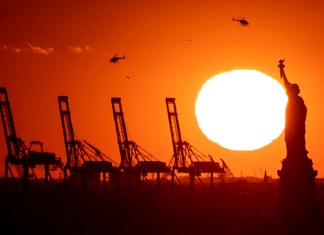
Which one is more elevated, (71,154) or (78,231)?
(71,154)

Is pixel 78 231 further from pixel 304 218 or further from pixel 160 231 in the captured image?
pixel 304 218

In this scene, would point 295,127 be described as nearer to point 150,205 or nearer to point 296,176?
point 296,176

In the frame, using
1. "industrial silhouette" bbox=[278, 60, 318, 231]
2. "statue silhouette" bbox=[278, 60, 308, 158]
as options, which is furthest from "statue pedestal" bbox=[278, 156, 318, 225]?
"statue silhouette" bbox=[278, 60, 308, 158]

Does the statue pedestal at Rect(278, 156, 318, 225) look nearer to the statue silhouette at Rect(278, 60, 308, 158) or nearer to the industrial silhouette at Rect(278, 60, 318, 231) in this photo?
the industrial silhouette at Rect(278, 60, 318, 231)

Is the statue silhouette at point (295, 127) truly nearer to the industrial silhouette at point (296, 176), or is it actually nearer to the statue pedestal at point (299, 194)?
the industrial silhouette at point (296, 176)

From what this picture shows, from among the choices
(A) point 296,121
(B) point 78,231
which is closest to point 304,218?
(A) point 296,121

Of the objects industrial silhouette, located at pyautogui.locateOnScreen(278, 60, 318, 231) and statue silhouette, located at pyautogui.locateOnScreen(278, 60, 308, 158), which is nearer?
industrial silhouette, located at pyautogui.locateOnScreen(278, 60, 318, 231)

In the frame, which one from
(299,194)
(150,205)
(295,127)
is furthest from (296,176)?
(150,205)

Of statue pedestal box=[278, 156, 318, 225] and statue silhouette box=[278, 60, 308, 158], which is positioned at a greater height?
statue silhouette box=[278, 60, 308, 158]
